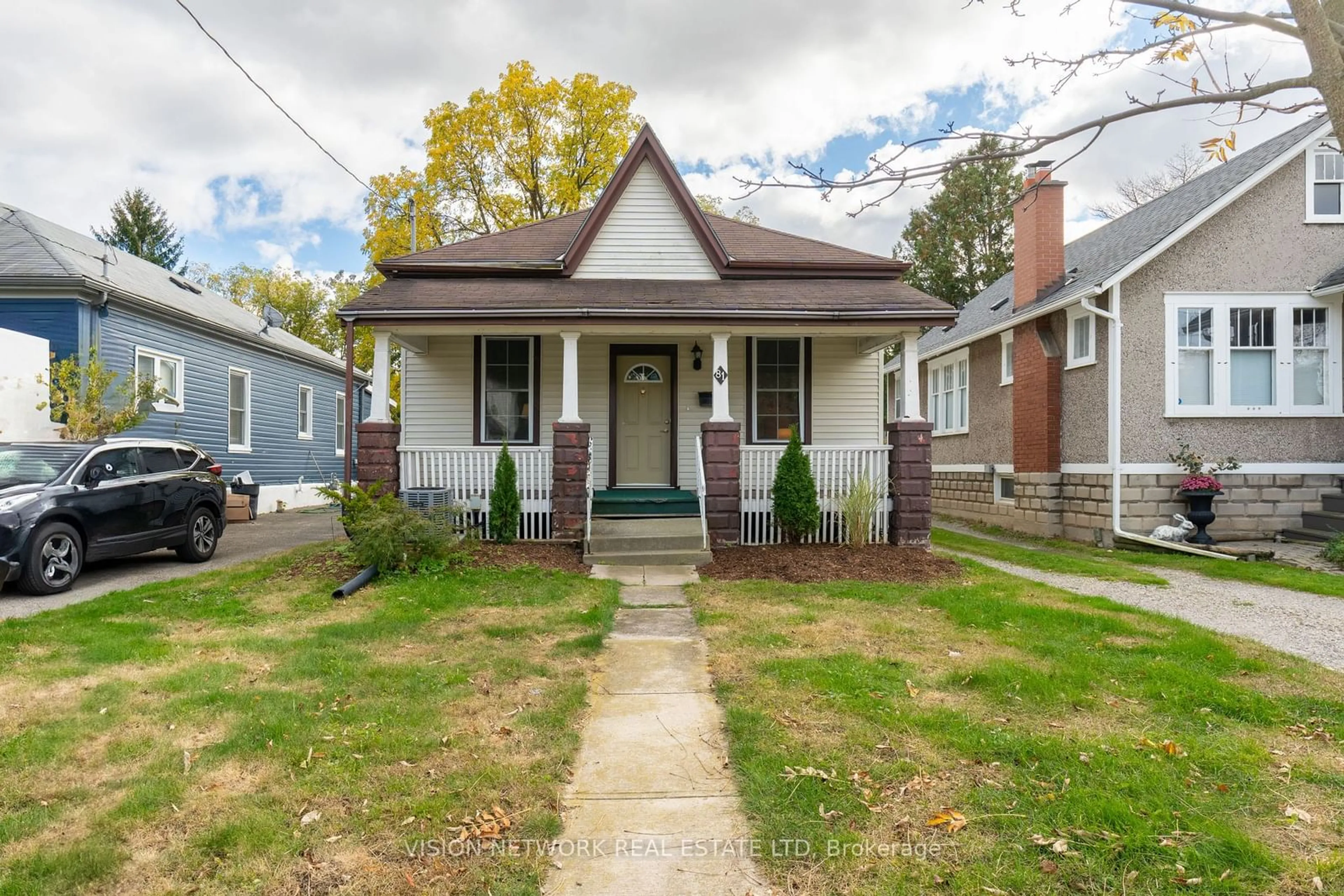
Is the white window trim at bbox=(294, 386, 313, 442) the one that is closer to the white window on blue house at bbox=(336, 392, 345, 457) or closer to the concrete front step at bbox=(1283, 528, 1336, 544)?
the white window on blue house at bbox=(336, 392, 345, 457)

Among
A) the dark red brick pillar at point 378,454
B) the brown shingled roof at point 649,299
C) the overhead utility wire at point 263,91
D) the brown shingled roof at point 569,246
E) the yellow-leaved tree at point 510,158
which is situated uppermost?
the yellow-leaved tree at point 510,158

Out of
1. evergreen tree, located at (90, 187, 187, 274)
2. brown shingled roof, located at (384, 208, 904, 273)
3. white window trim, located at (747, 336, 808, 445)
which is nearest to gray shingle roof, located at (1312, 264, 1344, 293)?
brown shingled roof, located at (384, 208, 904, 273)

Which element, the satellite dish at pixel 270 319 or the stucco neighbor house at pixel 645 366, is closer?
the stucco neighbor house at pixel 645 366

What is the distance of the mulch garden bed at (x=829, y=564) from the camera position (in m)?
8.05

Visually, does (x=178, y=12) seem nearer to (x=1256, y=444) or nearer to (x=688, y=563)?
(x=688, y=563)

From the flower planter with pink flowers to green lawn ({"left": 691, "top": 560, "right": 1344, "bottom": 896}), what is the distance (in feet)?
20.0

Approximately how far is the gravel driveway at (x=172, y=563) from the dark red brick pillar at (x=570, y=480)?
275 centimetres

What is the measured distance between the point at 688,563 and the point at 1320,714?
236 inches

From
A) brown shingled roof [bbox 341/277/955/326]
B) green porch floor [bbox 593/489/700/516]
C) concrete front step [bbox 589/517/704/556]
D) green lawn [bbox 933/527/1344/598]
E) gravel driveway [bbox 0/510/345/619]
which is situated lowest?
green lawn [bbox 933/527/1344/598]

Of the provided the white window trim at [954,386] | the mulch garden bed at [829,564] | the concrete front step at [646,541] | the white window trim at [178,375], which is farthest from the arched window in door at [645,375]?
the white window trim at [178,375]

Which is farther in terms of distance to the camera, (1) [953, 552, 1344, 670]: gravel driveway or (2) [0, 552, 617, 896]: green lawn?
(1) [953, 552, 1344, 670]: gravel driveway

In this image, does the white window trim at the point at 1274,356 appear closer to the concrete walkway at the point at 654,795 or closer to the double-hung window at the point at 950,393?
the double-hung window at the point at 950,393

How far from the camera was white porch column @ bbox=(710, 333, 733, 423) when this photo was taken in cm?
970

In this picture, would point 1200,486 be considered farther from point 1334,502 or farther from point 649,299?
point 649,299
